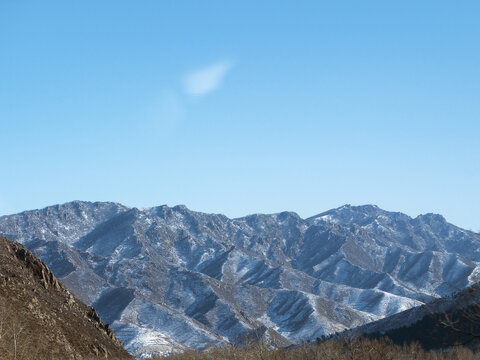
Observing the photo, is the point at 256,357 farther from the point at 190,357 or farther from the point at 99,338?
the point at 99,338

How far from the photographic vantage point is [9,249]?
92.2 metres

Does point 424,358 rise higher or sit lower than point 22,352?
lower

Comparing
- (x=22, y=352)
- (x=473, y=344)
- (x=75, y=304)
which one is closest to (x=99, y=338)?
(x=75, y=304)

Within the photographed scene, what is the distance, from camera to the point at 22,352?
58.2 metres

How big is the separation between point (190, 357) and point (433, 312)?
7404cm

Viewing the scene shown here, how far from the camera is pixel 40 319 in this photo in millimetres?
73625

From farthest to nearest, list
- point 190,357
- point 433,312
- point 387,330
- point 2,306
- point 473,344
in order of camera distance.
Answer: point 387,330 → point 473,344 → point 190,357 → point 2,306 → point 433,312

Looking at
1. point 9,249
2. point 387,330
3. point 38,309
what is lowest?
point 387,330

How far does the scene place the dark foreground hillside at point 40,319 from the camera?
208 feet

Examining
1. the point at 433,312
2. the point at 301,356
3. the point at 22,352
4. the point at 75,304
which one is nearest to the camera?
the point at 433,312

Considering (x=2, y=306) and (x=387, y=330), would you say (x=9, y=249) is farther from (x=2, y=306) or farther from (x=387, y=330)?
(x=387, y=330)

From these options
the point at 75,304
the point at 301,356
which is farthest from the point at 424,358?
the point at 75,304

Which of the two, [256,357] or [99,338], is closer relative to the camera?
[256,357]

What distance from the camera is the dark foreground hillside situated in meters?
63.4
